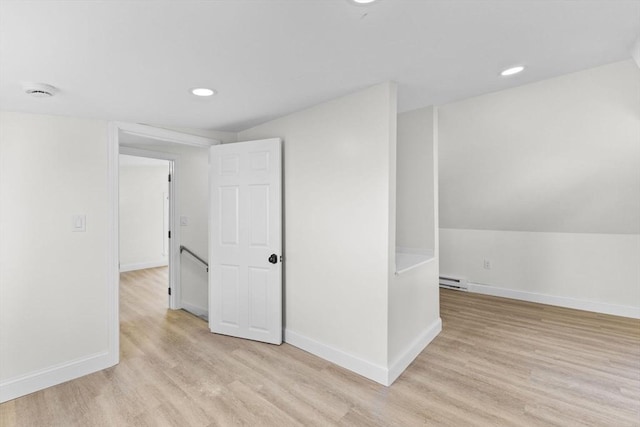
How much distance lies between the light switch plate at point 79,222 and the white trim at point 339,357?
2.08m

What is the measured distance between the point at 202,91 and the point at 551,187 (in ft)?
13.2

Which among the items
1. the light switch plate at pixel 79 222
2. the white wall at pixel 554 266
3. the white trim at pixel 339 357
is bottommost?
the white trim at pixel 339 357

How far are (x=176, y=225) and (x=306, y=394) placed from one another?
292 cm

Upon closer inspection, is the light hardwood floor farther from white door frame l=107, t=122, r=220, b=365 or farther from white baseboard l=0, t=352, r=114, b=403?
white door frame l=107, t=122, r=220, b=365

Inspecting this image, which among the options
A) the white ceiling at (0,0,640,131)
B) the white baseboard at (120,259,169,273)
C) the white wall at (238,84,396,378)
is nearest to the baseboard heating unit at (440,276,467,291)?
the white wall at (238,84,396,378)

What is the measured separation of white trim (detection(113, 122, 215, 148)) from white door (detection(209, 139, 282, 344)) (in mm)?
153

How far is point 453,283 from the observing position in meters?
5.06

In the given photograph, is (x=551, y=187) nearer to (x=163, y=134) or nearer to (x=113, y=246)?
(x=163, y=134)

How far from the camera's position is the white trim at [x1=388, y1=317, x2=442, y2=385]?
2.37m

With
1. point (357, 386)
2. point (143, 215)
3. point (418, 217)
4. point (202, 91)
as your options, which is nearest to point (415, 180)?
point (418, 217)

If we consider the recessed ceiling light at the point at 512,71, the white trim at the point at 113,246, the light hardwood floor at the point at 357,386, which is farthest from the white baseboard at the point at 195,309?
the recessed ceiling light at the point at 512,71

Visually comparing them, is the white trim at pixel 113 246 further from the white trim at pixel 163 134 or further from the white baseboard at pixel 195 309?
the white baseboard at pixel 195 309

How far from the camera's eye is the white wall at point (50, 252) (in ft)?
7.61

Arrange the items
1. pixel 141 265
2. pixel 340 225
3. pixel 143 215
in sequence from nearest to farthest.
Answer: pixel 340 225 < pixel 141 265 < pixel 143 215
